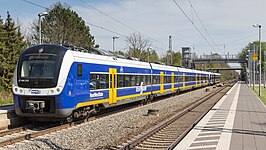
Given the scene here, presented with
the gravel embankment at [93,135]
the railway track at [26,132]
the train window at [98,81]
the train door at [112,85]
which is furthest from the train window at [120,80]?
the railway track at [26,132]

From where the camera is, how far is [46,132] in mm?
11297

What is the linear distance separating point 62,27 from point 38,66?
31.2m

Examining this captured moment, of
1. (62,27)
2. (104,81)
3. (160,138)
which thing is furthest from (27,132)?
(62,27)

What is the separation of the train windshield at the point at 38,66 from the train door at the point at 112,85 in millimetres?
4526

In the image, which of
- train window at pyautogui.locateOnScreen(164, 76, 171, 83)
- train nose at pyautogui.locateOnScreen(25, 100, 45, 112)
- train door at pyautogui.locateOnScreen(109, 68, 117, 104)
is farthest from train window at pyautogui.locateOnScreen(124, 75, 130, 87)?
train window at pyautogui.locateOnScreen(164, 76, 171, 83)

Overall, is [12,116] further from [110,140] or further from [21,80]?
[110,140]

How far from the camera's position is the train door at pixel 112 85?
1648 cm

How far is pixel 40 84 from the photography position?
40.0 ft

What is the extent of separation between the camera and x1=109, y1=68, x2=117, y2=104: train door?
1648cm

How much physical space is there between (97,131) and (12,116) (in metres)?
3.63

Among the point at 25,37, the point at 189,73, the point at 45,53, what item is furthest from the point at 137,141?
the point at 25,37

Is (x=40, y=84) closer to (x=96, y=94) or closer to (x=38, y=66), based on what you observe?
(x=38, y=66)

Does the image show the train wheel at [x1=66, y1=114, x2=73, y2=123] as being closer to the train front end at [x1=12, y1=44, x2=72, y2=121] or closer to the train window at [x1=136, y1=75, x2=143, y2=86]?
the train front end at [x1=12, y1=44, x2=72, y2=121]

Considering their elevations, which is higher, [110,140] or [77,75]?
[77,75]
